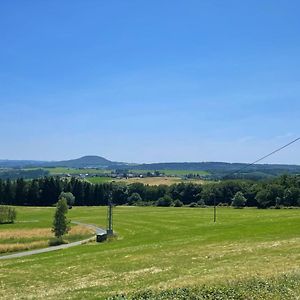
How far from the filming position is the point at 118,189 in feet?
656

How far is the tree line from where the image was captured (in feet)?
503

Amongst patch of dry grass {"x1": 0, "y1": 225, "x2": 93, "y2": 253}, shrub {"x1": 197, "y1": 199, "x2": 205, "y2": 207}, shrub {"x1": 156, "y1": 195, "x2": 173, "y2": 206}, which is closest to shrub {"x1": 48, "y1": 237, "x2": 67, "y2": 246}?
patch of dry grass {"x1": 0, "y1": 225, "x2": 93, "y2": 253}

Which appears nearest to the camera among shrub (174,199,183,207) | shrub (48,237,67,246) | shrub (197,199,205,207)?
shrub (48,237,67,246)

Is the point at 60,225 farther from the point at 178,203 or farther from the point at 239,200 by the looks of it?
the point at 178,203

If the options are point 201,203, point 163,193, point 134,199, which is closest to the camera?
point 201,203

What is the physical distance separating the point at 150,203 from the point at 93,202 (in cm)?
2179

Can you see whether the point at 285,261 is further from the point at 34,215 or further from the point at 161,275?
the point at 34,215

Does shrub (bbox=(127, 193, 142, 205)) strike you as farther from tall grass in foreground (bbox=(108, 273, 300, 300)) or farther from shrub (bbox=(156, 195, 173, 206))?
tall grass in foreground (bbox=(108, 273, 300, 300))

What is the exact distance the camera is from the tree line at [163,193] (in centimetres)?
15338

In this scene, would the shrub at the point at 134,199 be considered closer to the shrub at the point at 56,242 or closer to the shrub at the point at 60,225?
the shrub at the point at 60,225

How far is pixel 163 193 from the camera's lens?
19475 centimetres

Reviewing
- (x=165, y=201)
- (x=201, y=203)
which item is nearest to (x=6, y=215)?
(x=165, y=201)

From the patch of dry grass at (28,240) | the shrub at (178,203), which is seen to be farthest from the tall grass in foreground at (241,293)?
the shrub at (178,203)

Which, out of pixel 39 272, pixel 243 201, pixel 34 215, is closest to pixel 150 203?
pixel 243 201
